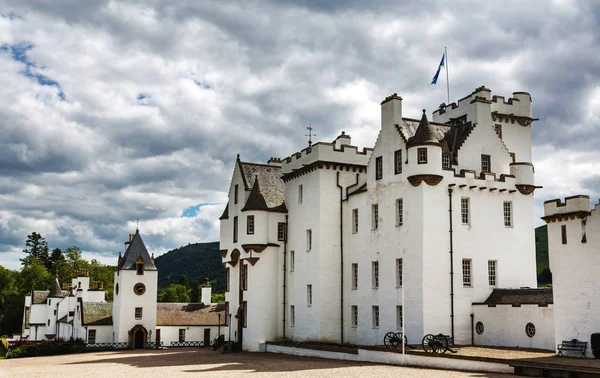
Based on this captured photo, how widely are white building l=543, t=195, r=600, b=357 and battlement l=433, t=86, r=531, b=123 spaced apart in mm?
12170

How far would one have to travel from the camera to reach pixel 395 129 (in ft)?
125

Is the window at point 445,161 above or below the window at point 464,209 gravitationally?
above

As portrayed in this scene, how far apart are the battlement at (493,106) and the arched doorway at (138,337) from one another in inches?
1281

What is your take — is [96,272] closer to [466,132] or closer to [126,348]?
[126,348]

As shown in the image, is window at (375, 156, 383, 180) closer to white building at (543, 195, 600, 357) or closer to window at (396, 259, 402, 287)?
window at (396, 259, 402, 287)

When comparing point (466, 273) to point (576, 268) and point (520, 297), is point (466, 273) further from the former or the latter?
point (576, 268)

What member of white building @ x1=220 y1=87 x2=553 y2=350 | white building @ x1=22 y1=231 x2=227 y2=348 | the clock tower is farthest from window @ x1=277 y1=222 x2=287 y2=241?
the clock tower

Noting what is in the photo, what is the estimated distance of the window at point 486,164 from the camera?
38.6m

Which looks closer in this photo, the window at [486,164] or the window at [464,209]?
the window at [464,209]

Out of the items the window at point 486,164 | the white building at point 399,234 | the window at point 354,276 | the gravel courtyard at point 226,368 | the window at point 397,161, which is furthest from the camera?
the window at point 354,276

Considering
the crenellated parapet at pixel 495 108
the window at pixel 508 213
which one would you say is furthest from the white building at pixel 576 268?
the crenellated parapet at pixel 495 108

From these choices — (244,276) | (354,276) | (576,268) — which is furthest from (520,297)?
(244,276)

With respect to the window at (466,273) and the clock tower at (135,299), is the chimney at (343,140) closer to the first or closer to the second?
the window at (466,273)

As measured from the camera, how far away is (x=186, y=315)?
63.4 m
